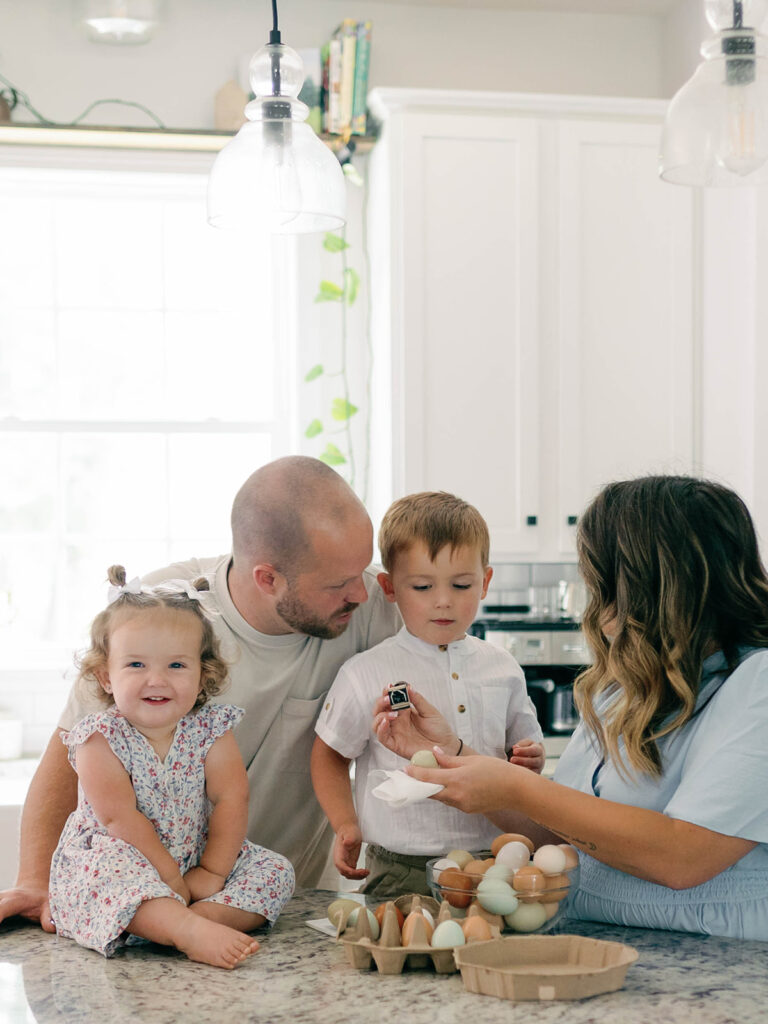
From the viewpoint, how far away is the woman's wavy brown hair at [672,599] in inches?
58.0

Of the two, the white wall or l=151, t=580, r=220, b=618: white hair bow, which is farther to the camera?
the white wall

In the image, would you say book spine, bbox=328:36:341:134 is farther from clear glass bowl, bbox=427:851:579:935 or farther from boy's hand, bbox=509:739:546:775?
clear glass bowl, bbox=427:851:579:935

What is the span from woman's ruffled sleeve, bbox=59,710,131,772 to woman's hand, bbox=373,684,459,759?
39cm

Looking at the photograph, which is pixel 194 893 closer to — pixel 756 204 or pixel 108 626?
pixel 108 626

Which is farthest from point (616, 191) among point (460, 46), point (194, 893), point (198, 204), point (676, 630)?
point (194, 893)

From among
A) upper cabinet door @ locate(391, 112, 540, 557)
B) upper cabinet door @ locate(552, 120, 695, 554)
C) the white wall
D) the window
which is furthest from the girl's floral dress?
the white wall

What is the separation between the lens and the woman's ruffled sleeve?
4.98 feet

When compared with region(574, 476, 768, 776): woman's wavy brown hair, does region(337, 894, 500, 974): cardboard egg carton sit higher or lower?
lower

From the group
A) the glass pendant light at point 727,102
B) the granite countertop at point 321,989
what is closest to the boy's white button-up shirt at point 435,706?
the granite countertop at point 321,989

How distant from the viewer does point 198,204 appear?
4246 mm

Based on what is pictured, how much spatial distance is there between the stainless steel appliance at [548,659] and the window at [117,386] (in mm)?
1248

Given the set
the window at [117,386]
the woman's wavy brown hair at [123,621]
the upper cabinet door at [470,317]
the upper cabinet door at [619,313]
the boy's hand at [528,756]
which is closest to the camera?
the woman's wavy brown hair at [123,621]

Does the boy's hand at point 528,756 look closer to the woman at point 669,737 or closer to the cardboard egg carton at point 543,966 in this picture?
the woman at point 669,737

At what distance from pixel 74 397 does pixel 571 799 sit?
3.25m
